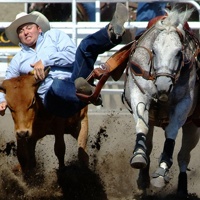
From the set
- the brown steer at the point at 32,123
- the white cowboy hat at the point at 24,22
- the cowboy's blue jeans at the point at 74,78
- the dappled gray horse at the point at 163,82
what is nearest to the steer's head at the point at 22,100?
the brown steer at the point at 32,123

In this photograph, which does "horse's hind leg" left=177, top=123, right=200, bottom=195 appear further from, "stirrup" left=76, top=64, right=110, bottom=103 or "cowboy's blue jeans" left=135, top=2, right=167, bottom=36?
"cowboy's blue jeans" left=135, top=2, right=167, bottom=36

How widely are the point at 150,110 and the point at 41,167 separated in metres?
1.64

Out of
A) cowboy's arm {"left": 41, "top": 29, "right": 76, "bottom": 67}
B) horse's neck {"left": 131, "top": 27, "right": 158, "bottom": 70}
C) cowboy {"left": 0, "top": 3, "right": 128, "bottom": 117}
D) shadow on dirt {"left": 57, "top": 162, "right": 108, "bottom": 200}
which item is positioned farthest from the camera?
shadow on dirt {"left": 57, "top": 162, "right": 108, "bottom": 200}

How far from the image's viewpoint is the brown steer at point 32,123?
9.36 metres

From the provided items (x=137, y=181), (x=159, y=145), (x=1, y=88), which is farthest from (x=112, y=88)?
(x=1, y=88)

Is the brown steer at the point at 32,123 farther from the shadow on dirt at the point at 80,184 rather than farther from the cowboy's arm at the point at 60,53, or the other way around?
the cowboy's arm at the point at 60,53

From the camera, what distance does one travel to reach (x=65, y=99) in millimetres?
9602

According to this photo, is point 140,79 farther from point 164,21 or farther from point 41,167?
point 41,167

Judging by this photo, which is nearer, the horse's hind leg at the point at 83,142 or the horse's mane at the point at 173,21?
the horse's mane at the point at 173,21

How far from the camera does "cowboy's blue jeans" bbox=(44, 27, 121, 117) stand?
30.3 feet

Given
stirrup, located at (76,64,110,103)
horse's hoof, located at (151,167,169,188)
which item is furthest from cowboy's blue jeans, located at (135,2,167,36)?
horse's hoof, located at (151,167,169,188)

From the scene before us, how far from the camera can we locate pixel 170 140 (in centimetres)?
910

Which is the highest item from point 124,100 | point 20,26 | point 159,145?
point 20,26

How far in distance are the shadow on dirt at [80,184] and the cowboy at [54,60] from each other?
78 centimetres
